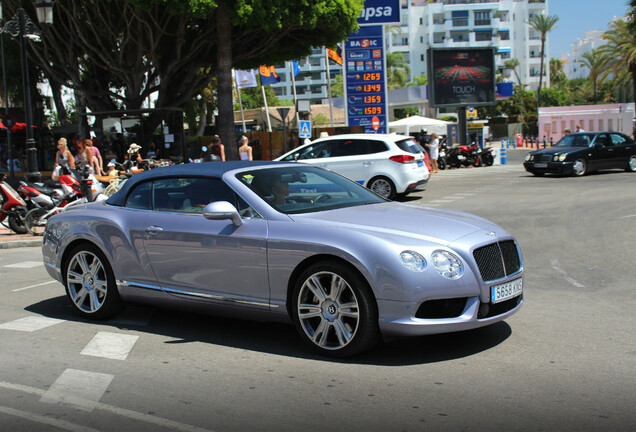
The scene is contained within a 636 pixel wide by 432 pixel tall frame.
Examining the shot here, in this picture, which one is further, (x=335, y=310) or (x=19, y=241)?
(x=19, y=241)

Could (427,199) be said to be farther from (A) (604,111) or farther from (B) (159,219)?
(A) (604,111)

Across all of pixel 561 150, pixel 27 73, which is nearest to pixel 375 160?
pixel 27 73

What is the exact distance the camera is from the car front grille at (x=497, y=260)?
5.18 meters

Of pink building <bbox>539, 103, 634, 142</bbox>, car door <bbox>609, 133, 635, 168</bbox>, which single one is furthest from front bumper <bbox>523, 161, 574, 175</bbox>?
pink building <bbox>539, 103, 634, 142</bbox>

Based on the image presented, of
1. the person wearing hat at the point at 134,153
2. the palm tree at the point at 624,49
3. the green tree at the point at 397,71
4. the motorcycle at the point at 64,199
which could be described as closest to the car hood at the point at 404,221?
the motorcycle at the point at 64,199

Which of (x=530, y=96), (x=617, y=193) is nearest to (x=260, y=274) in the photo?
(x=617, y=193)

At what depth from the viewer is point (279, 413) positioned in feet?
13.8

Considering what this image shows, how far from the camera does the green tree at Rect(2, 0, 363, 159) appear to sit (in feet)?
76.5

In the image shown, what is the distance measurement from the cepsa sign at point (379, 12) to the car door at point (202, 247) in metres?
26.3

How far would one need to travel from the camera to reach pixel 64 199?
573 inches

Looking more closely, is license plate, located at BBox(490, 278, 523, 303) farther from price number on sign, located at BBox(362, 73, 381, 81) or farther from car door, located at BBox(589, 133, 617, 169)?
price number on sign, located at BBox(362, 73, 381, 81)

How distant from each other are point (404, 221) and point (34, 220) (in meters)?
10.9

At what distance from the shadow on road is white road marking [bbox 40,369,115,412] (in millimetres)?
967

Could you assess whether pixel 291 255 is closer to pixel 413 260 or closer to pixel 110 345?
pixel 413 260
